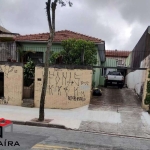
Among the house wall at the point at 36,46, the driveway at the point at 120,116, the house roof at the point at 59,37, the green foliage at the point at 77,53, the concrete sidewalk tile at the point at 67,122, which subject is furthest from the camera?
the house wall at the point at 36,46

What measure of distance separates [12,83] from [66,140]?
6721mm

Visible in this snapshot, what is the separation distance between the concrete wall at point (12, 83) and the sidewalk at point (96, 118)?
1.99 feet

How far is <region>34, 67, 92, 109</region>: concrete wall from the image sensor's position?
37.4 feet

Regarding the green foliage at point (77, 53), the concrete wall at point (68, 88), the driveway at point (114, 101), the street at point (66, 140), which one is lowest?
the street at point (66, 140)

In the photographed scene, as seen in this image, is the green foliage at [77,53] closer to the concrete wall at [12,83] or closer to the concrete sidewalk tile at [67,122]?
the concrete wall at [12,83]

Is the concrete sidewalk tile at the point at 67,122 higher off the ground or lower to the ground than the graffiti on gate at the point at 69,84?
lower

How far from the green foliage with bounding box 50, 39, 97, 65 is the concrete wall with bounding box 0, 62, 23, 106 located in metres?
2.59

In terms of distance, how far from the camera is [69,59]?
Result: 13.7 metres

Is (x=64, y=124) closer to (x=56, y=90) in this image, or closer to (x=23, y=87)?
(x=56, y=90)

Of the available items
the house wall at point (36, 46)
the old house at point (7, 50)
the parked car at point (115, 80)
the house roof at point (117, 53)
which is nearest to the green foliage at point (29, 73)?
the old house at point (7, 50)

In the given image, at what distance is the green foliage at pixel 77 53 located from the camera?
1329cm

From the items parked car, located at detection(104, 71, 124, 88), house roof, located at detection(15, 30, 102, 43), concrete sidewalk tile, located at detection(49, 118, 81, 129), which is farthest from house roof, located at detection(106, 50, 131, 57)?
concrete sidewalk tile, located at detection(49, 118, 81, 129)

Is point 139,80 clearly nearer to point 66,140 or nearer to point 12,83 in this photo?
point 12,83

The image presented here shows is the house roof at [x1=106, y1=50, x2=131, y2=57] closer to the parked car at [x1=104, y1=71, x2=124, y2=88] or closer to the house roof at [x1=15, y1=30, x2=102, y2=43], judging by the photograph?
the parked car at [x1=104, y1=71, x2=124, y2=88]
